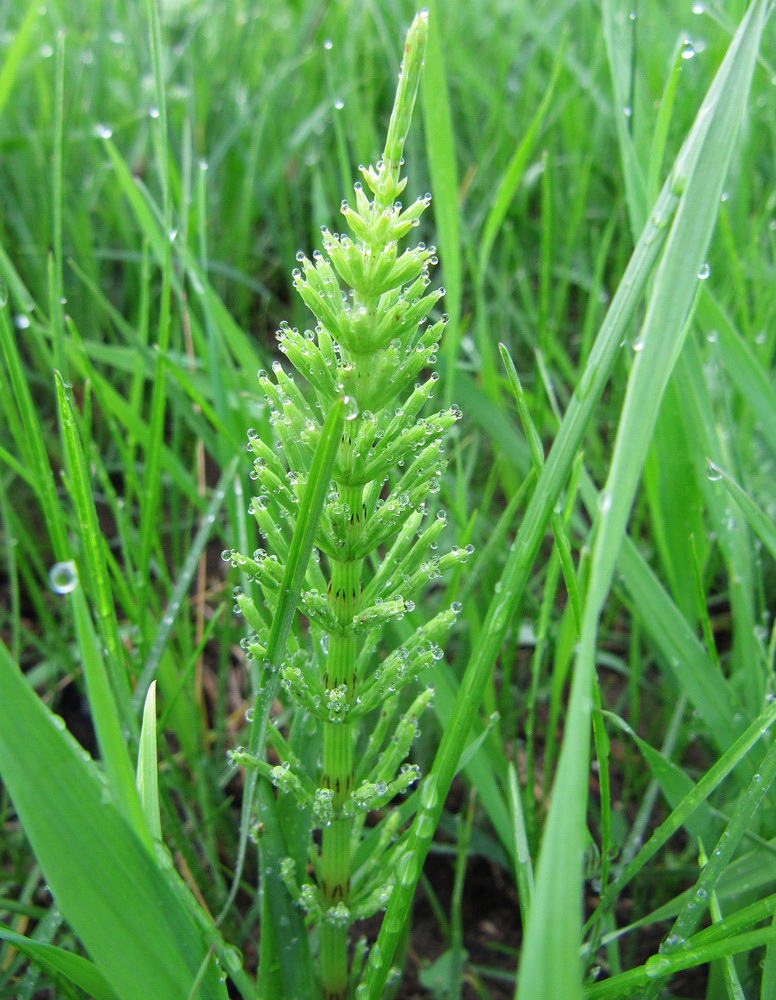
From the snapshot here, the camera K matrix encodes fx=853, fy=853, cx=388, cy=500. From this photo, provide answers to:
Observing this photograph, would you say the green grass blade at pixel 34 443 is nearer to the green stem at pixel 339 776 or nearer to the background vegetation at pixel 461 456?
the background vegetation at pixel 461 456

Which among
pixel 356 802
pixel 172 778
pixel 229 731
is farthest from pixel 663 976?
pixel 229 731

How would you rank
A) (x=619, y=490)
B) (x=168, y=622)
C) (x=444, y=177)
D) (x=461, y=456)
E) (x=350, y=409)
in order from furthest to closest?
(x=461, y=456) < (x=444, y=177) < (x=168, y=622) < (x=350, y=409) < (x=619, y=490)

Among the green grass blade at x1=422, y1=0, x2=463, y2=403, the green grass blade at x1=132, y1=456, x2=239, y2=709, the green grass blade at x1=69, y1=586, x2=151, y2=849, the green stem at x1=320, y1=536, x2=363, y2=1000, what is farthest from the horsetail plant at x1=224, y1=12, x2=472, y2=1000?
the green grass blade at x1=422, y1=0, x2=463, y2=403

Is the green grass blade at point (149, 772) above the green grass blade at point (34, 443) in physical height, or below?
below

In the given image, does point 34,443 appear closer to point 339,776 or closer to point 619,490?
point 339,776

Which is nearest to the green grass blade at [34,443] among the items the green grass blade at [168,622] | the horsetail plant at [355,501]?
the green grass blade at [168,622]

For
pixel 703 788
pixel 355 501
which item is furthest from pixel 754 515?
pixel 355 501

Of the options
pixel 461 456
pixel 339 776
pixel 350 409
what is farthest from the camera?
pixel 461 456
